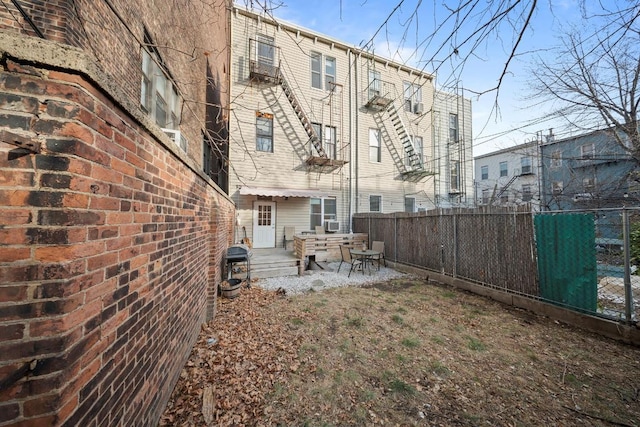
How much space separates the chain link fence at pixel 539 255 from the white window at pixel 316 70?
953cm

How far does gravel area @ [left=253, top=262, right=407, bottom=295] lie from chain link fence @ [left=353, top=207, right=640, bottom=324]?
1.53m

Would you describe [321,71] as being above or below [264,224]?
above

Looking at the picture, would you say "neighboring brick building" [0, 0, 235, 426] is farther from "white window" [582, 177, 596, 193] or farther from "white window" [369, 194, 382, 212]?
"white window" [582, 177, 596, 193]

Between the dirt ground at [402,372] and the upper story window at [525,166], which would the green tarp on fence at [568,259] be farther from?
the upper story window at [525,166]

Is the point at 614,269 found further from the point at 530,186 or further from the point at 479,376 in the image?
the point at 530,186

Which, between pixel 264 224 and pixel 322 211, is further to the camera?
pixel 322 211

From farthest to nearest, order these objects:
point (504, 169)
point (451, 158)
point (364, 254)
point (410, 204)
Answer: point (504, 169), point (451, 158), point (410, 204), point (364, 254)

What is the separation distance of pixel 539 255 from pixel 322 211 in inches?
367

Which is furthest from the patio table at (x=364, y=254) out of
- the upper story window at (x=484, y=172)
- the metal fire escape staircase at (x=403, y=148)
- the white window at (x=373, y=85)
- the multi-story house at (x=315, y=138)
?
the upper story window at (x=484, y=172)

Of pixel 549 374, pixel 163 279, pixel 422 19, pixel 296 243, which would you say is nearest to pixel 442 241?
pixel 549 374

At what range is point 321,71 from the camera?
13367mm

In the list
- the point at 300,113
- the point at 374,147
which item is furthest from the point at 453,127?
the point at 300,113

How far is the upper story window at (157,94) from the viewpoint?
4.78m

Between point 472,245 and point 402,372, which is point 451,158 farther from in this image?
point 402,372
